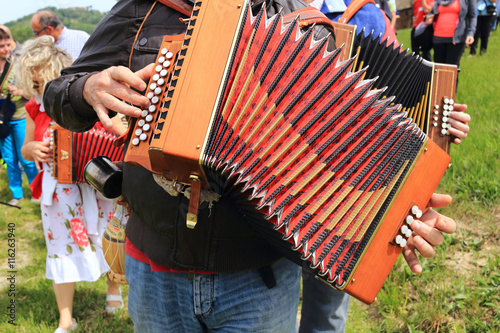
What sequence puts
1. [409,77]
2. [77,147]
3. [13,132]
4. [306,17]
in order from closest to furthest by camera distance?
1. [306,17]
2. [409,77]
3. [77,147]
4. [13,132]

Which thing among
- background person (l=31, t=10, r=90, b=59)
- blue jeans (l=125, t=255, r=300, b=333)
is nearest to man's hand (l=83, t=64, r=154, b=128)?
blue jeans (l=125, t=255, r=300, b=333)

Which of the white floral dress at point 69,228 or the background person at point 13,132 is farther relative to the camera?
the background person at point 13,132

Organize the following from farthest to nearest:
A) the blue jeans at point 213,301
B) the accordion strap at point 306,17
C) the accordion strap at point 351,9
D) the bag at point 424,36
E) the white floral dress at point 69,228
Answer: the bag at point 424,36, the white floral dress at point 69,228, the accordion strap at point 351,9, the blue jeans at point 213,301, the accordion strap at point 306,17

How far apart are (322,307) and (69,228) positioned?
2205 millimetres

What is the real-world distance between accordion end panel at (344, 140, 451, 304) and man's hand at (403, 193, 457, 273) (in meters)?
0.05

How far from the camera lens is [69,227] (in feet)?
11.9

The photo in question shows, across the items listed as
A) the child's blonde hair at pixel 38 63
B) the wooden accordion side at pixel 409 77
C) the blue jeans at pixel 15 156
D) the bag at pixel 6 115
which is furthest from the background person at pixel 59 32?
the wooden accordion side at pixel 409 77

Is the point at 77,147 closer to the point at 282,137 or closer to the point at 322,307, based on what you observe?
the point at 322,307

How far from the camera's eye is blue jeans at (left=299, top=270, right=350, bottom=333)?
2408 mm

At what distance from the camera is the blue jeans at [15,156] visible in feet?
20.4

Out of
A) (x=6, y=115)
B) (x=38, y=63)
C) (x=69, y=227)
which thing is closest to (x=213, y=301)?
(x=69, y=227)

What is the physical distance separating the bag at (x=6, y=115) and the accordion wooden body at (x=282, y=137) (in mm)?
5476

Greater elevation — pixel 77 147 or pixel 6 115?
pixel 77 147

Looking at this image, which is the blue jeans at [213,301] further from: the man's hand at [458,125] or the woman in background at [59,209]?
the woman in background at [59,209]
